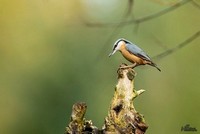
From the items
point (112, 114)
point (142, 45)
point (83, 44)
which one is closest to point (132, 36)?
point (142, 45)

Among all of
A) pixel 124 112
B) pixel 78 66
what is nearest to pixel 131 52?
pixel 124 112

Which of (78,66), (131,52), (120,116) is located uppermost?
(78,66)

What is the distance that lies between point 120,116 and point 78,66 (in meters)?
3.86

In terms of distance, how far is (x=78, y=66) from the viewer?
5.54 meters

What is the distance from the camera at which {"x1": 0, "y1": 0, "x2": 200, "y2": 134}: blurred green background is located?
4.35 meters

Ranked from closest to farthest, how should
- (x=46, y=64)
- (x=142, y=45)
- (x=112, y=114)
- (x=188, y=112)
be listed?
(x=112, y=114)
(x=188, y=112)
(x=142, y=45)
(x=46, y=64)

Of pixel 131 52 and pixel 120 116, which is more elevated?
pixel 131 52

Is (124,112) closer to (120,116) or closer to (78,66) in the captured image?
(120,116)

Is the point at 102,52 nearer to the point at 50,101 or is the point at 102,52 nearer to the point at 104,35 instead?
the point at 104,35

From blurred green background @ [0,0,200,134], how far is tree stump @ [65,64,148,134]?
244cm

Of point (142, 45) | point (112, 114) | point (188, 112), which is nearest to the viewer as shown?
point (112, 114)

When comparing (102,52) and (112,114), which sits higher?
(102,52)

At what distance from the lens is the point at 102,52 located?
4.83m

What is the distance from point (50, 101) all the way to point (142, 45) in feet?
4.96
